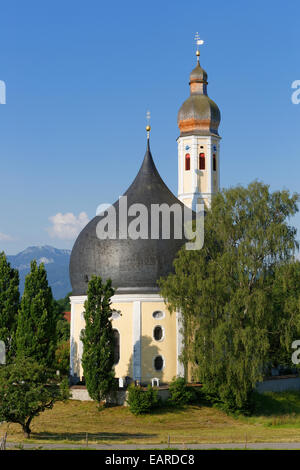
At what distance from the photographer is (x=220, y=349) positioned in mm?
40531

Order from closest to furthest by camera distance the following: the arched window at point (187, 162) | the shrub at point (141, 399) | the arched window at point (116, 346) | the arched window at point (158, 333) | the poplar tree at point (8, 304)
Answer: the shrub at point (141, 399)
the poplar tree at point (8, 304)
the arched window at point (158, 333)
the arched window at point (116, 346)
the arched window at point (187, 162)

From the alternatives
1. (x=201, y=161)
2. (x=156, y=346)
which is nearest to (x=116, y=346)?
(x=156, y=346)

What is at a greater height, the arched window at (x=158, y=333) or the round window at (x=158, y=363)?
the arched window at (x=158, y=333)

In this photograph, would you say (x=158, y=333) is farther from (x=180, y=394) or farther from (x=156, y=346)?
(x=180, y=394)

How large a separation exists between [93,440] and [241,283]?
46.1 ft

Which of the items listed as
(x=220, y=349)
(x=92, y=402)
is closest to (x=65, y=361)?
(x=92, y=402)

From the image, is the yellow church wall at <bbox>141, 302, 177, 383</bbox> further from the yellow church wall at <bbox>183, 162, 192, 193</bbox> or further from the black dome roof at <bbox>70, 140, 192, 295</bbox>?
the yellow church wall at <bbox>183, 162, 192, 193</bbox>

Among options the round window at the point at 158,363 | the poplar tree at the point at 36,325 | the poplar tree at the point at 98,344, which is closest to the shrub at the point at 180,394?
the round window at the point at 158,363

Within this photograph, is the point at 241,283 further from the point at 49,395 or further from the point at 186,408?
the point at 49,395

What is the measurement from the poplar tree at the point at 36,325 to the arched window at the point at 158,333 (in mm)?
7043

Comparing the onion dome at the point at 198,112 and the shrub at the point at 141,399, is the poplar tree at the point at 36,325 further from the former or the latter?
the onion dome at the point at 198,112

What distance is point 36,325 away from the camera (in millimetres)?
45375

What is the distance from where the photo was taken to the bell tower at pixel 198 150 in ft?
195

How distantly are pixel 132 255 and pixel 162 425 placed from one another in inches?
491
